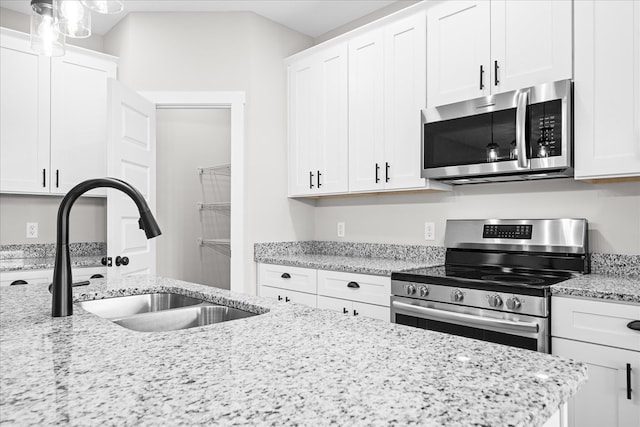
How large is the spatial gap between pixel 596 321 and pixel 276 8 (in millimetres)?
2965

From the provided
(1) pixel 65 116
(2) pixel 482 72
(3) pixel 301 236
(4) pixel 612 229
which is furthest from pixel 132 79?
(4) pixel 612 229

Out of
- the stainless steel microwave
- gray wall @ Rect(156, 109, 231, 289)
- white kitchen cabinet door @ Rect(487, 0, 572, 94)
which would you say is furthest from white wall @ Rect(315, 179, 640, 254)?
gray wall @ Rect(156, 109, 231, 289)

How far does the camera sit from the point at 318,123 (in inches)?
133

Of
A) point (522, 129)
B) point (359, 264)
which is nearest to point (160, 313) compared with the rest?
point (359, 264)

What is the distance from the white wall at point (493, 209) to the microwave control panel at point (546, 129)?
14.4 inches

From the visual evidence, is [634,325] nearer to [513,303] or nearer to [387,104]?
[513,303]

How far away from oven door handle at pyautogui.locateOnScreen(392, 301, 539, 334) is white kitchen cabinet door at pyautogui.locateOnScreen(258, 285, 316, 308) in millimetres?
740

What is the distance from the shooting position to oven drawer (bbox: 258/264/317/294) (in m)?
2.99

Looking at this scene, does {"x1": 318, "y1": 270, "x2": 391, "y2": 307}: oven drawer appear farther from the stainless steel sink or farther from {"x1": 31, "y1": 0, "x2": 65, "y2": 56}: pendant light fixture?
{"x1": 31, "y1": 0, "x2": 65, "y2": 56}: pendant light fixture

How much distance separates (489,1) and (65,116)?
119 inches

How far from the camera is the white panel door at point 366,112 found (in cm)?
296

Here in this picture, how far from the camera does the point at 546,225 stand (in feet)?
7.77

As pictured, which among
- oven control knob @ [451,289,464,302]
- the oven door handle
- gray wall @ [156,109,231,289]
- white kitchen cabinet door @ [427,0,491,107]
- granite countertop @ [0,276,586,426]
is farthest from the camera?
gray wall @ [156,109,231,289]

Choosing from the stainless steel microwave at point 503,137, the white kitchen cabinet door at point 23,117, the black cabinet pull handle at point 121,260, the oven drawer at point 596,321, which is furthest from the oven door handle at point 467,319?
the white kitchen cabinet door at point 23,117
